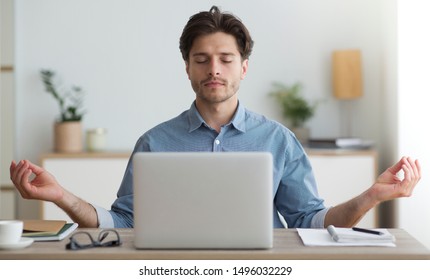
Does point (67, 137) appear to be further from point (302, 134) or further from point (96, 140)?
point (302, 134)

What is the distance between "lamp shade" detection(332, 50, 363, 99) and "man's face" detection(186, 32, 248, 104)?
2.55 metres

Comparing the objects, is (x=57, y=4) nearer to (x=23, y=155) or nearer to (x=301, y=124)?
(x=23, y=155)

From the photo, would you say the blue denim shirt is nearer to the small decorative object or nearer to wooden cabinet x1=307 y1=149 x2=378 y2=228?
wooden cabinet x1=307 y1=149 x2=378 y2=228

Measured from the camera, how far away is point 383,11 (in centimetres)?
534

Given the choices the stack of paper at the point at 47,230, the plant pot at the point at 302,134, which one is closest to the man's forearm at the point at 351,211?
the stack of paper at the point at 47,230

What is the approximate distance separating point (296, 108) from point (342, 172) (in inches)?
23.5

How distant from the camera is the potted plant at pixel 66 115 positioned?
17.3 ft

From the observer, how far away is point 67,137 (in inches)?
207

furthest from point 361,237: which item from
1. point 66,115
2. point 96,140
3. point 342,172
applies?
point 66,115

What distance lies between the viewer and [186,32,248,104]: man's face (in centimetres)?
278

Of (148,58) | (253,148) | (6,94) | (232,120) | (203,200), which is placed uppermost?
(148,58)

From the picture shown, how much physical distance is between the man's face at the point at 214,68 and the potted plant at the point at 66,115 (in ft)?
8.38

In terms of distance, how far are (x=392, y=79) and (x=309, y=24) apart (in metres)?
0.78
